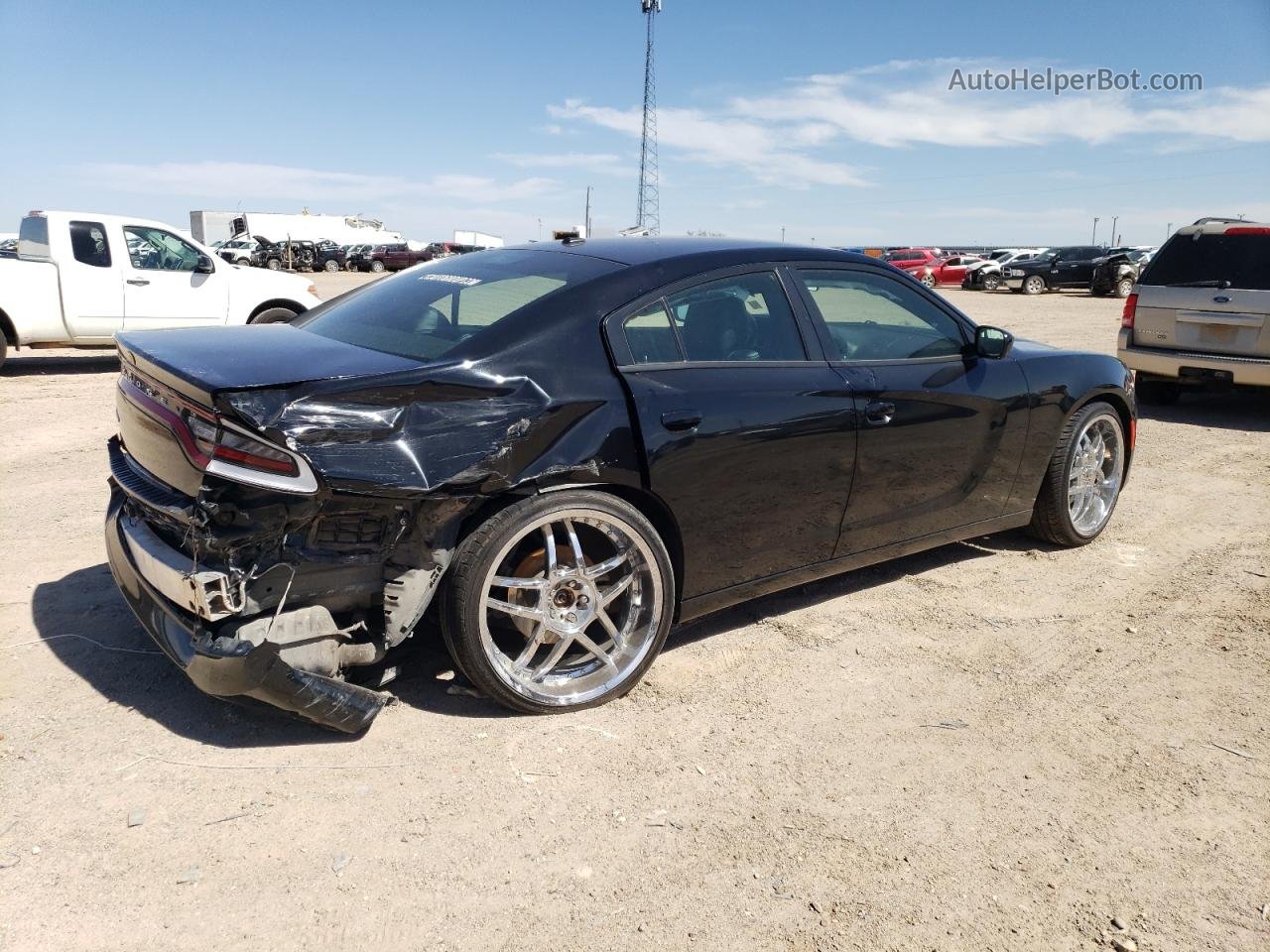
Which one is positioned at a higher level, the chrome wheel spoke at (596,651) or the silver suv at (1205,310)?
the silver suv at (1205,310)

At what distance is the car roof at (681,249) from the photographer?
12.3 ft

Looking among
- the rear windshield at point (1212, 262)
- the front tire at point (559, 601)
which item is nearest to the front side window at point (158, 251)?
the front tire at point (559, 601)

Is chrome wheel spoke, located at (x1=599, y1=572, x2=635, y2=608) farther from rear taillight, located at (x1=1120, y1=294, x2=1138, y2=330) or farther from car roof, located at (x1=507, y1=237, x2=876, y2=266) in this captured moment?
rear taillight, located at (x1=1120, y1=294, x2=1138, y2=330)

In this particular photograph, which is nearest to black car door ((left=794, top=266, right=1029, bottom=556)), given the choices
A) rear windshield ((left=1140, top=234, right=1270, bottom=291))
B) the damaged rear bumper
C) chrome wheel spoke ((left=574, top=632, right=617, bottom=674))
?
chrome wheel spoke ((left=574, top=632, right=617, bottom=674))

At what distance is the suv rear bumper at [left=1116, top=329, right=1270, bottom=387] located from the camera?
27.8 feet

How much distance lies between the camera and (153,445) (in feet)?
10.4

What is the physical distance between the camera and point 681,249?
151 inches

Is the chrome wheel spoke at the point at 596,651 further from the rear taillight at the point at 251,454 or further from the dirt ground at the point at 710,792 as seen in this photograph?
the rear taillight at the point at 251,454

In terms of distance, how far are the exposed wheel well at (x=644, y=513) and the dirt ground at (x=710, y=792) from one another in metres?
0.46

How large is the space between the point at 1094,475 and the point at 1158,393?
18.4 ft

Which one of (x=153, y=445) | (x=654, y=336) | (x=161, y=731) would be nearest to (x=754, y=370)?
(x=654, y=336)

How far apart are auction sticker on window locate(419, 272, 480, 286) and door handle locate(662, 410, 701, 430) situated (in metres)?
0.95

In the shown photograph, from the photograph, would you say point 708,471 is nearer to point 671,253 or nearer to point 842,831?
point 671,253

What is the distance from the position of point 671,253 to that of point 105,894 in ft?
8.82
